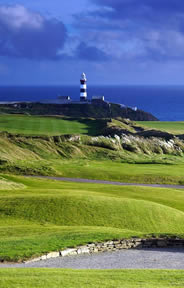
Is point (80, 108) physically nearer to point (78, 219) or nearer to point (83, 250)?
point (78, 219)

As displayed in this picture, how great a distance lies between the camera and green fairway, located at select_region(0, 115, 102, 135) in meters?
88.4

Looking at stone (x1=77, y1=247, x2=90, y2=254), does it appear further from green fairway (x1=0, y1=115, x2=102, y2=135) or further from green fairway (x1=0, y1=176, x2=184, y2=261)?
green fairway (x1=0, y1=115, x2=102, y2=135)

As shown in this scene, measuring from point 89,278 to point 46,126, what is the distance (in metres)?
78.3

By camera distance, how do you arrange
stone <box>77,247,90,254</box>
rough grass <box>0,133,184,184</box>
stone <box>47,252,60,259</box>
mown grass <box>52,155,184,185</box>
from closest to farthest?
stone <box>47,252,60,259</box> → stone <box>77,247,90,254</box> → mown grass <box>52,155,184,185</box> → rough grass <box>0,133,184,184</box>

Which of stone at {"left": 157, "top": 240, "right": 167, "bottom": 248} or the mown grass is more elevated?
the mown grass

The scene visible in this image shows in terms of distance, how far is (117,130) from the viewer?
3588 inches

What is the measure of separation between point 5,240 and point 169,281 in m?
9.82

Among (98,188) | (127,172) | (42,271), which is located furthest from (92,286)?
(127,172)

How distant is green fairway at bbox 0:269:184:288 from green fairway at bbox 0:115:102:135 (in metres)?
67.9

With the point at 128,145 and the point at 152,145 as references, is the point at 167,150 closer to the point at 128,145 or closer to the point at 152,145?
the point at 152,145

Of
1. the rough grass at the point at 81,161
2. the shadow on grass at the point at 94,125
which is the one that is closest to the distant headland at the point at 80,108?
the shadow on grass at the point at 94,125


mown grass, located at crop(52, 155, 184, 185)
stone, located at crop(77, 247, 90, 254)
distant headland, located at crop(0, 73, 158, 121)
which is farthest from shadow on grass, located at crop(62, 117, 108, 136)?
stone, located at crop(77, 247, 90, 254)

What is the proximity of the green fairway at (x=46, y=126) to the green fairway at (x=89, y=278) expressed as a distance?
223 ft

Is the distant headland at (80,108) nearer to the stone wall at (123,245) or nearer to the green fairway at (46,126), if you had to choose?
the green fairway at (46,126)
